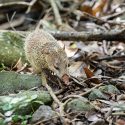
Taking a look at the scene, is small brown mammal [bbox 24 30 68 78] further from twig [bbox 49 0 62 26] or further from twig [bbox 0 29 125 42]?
twig [bbox 49 0 62 26]

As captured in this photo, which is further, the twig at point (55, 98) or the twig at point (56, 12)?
the twig at point (56, 12)

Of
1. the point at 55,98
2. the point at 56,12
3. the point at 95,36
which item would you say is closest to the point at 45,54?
the point at 55,98

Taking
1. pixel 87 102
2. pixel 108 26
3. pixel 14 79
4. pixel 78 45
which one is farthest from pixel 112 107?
pixel 108 26

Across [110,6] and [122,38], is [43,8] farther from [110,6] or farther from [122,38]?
[122,38]

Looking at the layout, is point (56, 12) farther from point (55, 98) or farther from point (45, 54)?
point (55, 98)

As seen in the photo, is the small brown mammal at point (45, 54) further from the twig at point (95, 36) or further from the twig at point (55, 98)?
the twig at point (95, 36)

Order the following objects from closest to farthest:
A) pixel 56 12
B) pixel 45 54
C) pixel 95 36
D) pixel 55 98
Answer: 1. pixel 55 98
2. pixel 45 54
3. pixel 95 36
4. pixel 56 12

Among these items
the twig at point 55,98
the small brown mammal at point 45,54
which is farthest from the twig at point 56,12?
the twig at point 55,98

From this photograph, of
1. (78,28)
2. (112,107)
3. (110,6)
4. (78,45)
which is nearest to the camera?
(112,107)
